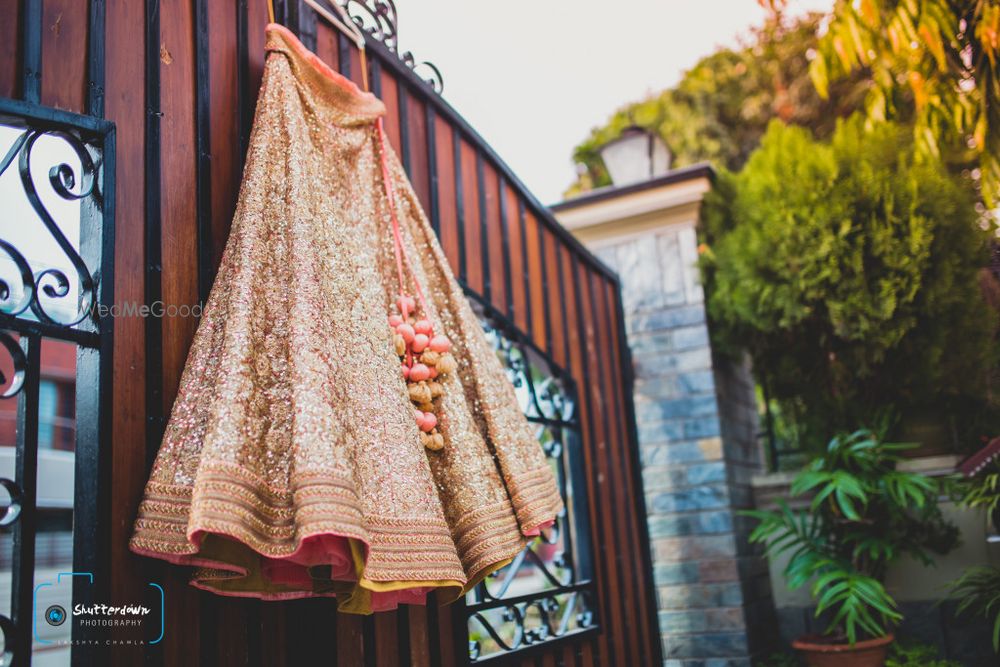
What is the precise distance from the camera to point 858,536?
345 cm

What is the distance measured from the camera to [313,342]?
4.32 feet

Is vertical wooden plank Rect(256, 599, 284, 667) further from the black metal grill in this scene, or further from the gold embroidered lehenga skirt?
the black metal grill

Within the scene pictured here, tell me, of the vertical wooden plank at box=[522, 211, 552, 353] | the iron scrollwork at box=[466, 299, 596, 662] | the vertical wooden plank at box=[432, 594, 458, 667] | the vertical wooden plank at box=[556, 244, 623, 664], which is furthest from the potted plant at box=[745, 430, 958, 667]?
the vertical wooden plank at box=[432, 594, 458, 667]

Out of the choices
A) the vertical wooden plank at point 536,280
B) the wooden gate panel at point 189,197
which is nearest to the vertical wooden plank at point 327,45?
the wooden gate panel at point 189,197

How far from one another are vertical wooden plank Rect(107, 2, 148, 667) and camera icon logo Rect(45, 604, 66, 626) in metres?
0.07

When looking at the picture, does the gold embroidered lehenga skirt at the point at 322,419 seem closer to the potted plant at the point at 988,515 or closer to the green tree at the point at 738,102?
the potted plant at the point at 988,515

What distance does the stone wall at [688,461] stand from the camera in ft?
12.1

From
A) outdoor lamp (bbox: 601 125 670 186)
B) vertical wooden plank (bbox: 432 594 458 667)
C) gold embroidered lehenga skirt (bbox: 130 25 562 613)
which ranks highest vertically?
outdoor lamp (bbox: 601 125 670 186)

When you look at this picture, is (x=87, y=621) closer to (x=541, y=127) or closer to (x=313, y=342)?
(x=313, y=342)

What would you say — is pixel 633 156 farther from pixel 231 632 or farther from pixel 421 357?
pixel 231 632

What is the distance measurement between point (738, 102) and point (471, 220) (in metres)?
9.01

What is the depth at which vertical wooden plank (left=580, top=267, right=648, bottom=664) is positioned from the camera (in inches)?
120

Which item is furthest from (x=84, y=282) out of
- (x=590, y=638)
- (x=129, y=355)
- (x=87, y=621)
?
(x=590, y=638)

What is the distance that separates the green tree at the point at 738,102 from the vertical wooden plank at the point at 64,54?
8878 mm
